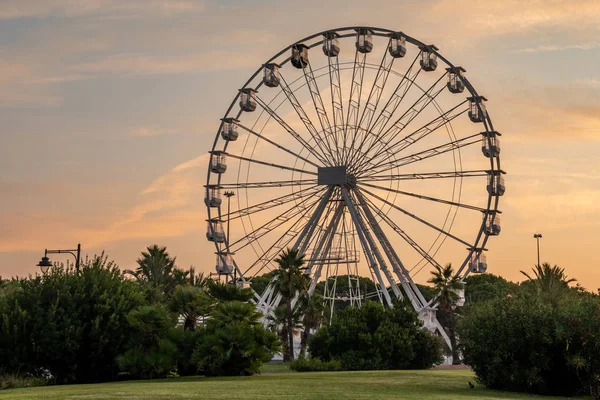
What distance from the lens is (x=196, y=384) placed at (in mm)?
32531

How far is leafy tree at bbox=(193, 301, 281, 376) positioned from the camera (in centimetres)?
3828

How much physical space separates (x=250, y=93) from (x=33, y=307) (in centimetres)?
2501

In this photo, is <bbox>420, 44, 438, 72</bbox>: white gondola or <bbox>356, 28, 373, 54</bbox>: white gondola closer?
<bbox>420, 44, 438, 72</bbox>: white gondola

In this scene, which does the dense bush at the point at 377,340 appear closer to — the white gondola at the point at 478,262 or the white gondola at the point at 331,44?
the white gondola at the point at 478,262

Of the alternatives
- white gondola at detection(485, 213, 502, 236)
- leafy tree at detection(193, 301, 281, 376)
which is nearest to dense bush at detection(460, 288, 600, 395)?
leafy tree at detection(193, 301, 281, 376)

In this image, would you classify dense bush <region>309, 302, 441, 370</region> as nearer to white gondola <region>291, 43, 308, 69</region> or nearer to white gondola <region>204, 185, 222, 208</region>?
white gondola <region>204, 185, 222, 208</region>

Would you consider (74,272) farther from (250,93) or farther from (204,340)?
(250,93)

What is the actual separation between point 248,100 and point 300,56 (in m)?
4.34

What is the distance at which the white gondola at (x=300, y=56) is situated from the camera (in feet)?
196

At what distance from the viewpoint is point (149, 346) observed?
3962cm

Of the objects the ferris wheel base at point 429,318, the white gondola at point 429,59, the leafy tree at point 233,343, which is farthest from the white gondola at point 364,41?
the leafy tree at point 233,343

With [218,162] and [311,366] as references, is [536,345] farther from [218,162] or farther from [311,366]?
[218,162]

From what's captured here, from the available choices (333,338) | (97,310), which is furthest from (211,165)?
(97,310)

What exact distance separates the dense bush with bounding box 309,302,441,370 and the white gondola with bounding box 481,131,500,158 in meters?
11.0
